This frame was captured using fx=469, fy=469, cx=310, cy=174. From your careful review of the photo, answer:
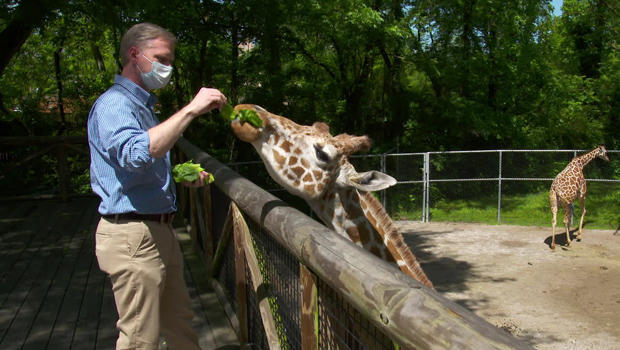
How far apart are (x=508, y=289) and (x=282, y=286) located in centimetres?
607

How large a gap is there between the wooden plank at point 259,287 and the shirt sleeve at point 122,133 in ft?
3.82

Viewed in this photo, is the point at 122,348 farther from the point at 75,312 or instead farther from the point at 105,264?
the point at 75,312

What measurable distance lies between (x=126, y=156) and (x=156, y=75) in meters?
0.52

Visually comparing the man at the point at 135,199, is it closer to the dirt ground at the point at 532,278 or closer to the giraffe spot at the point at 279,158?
the giraffe spot at the point at 279,158

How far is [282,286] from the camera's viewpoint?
2.74m

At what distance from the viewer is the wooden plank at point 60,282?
Answer: 11.6 feet

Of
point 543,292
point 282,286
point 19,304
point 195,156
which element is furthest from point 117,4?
point 543,292

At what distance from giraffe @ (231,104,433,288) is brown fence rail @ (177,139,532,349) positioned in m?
0.28

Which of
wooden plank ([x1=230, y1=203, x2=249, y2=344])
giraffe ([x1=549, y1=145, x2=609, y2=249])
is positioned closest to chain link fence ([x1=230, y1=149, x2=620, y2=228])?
giraffe ([x1=549, y1=145, x2=609, y2=249])

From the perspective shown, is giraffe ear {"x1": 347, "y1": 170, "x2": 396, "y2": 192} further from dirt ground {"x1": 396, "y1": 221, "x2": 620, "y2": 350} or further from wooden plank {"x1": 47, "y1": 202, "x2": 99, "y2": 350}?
dirt ground {"x1": 396, "y1": 221, "x2": 620, "y2": 350}

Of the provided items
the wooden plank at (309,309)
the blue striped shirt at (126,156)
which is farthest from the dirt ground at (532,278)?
the blue striped shirt at (126,156)

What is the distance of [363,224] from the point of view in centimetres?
326

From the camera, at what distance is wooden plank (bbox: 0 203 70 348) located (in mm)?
3612

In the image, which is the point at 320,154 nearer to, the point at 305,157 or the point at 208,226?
the point at 305,157
